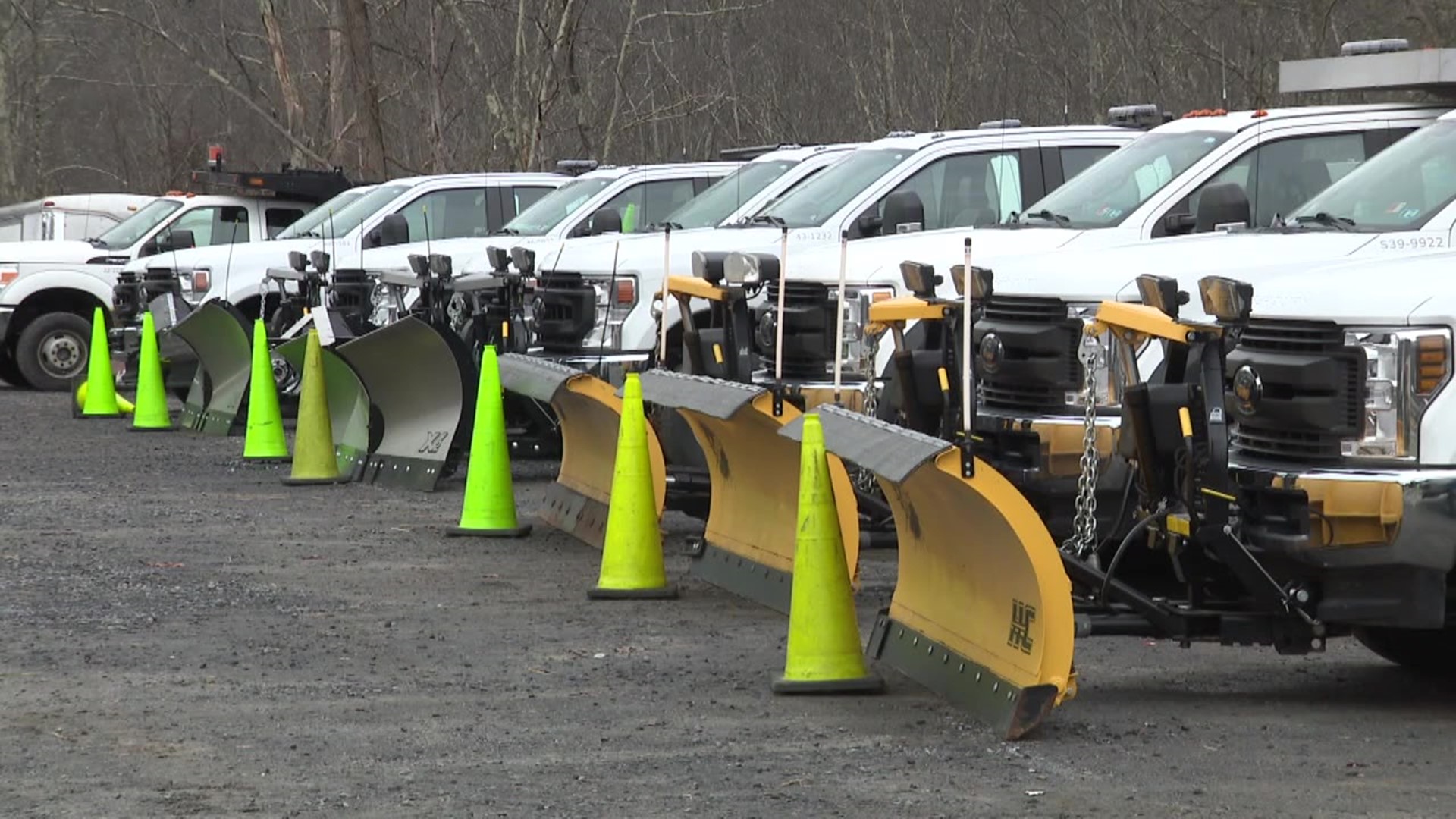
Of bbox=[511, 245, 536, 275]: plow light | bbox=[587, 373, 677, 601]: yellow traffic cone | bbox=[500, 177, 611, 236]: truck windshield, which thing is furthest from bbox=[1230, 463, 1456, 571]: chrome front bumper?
bbox=[500, 177, 611, 236]: truck windshield

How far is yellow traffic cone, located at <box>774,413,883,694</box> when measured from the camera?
302 inches

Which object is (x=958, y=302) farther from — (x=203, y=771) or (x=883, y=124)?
(x=883, y=124)

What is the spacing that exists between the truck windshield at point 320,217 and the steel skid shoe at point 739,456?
33.8ft

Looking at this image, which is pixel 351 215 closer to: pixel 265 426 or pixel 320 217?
pixel 320 217

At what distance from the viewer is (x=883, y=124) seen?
35938 mm

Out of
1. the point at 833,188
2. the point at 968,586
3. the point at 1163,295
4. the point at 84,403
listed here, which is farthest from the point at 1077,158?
the point at 84,403

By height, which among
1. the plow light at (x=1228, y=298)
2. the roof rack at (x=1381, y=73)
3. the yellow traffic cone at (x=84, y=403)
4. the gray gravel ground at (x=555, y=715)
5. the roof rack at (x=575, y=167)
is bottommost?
the gray gravel ground at (x=555, y=715)

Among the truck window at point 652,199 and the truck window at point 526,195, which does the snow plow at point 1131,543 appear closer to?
the truck window at point 652,199

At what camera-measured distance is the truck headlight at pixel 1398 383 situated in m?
6.82

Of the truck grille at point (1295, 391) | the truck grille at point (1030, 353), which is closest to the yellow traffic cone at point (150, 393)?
the truck grille at point (1030, 353)

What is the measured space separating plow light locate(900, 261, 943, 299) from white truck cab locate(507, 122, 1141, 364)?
18.4ft

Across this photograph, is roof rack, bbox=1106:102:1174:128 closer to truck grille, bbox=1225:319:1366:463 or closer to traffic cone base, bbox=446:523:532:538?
traffic cone base, bbox=446:523:532:538

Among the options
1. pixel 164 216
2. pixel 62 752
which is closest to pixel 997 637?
pixel 62 752

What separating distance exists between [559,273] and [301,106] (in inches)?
852
